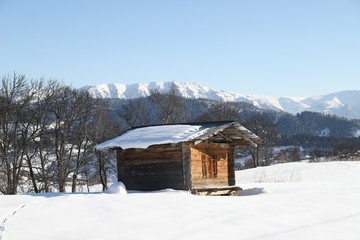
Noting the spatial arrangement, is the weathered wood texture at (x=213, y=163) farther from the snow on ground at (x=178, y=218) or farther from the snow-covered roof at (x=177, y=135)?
the snow on ground at (x=178, y=218)

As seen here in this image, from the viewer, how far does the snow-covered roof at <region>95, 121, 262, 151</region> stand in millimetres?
19677

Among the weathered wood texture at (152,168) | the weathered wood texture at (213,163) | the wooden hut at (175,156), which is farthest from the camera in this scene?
the weathered wood texture at (213,163)

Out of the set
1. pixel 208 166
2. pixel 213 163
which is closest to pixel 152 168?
pixel 208 166

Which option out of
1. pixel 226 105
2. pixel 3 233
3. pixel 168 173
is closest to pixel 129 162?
pixel 168 173

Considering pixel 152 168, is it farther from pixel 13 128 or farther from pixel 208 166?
pixel 13 128

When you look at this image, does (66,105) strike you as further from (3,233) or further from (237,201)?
(3,233)

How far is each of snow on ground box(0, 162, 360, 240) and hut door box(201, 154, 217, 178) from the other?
397 centimetres

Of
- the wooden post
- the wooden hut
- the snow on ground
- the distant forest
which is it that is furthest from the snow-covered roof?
the distant forest

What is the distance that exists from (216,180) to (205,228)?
1164 cm

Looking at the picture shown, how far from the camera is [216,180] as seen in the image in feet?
74.0

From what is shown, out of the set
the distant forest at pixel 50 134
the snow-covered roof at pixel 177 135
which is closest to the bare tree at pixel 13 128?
the distant forest at pixel 50 134

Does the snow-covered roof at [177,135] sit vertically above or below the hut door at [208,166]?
above

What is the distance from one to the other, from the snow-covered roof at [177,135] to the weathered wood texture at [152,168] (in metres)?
0.64

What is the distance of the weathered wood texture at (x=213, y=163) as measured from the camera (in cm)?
2075
